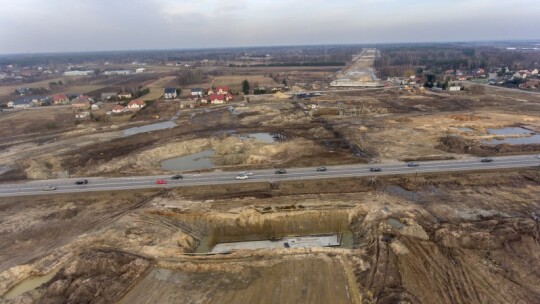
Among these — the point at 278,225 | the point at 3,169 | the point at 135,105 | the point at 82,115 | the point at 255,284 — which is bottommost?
the point at 255,284

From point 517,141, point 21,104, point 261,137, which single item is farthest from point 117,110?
point 517,141

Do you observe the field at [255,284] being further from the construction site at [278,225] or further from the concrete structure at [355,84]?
the concrete structure at [355,84]

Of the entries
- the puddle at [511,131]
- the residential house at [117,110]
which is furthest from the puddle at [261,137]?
the residential house at [117,110]

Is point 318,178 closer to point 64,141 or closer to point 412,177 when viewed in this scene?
point 412,177

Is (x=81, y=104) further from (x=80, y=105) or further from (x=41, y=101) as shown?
(x=41, y=101)

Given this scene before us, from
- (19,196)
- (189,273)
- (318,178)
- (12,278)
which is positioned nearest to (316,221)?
(318,178)

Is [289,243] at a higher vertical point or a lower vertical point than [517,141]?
lower

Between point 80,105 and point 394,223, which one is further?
point 80,105
